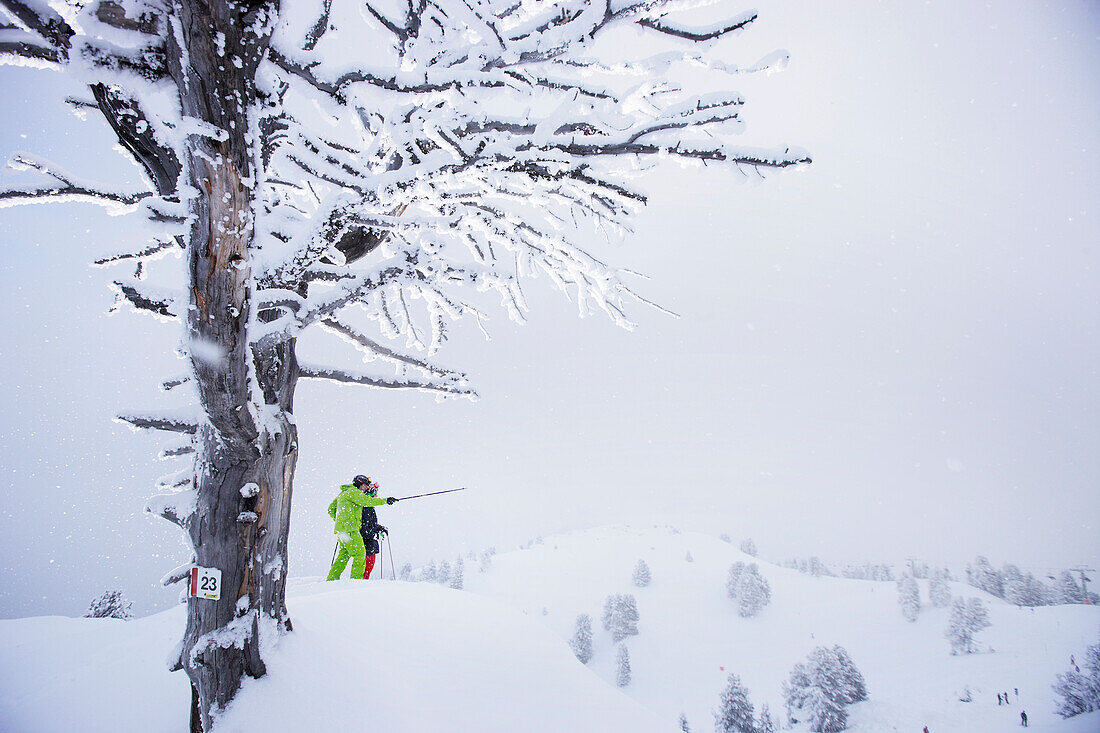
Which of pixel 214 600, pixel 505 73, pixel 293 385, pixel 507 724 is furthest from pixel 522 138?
pixel 507 724

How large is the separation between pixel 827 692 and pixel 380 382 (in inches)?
1989

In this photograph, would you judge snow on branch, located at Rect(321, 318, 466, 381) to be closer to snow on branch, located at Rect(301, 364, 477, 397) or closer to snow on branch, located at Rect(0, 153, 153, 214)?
snow on branch, located at Rect(301, 364, 477, 397)

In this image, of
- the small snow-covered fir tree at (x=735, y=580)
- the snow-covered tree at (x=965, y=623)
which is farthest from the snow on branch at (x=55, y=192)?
the snow-covered tree at (x=965, y=623)

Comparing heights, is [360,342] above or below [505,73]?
below

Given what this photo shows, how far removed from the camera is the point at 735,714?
103 ft

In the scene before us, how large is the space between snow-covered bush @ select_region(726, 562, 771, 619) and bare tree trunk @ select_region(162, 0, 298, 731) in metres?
72.0

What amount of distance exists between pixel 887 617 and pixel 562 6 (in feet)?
273

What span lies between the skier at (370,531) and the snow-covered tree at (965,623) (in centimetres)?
7226

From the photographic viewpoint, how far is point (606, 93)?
80.6 inches

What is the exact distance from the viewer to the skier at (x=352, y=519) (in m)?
5.97

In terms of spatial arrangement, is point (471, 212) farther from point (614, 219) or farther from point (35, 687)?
point (35, 687)

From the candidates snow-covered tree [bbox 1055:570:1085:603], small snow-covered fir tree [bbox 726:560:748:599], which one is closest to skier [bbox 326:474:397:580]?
small snow-covered fir tree [bbox 726:560:748:599]

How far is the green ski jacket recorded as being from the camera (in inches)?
234

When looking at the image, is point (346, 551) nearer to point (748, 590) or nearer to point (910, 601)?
point (748, 590)
